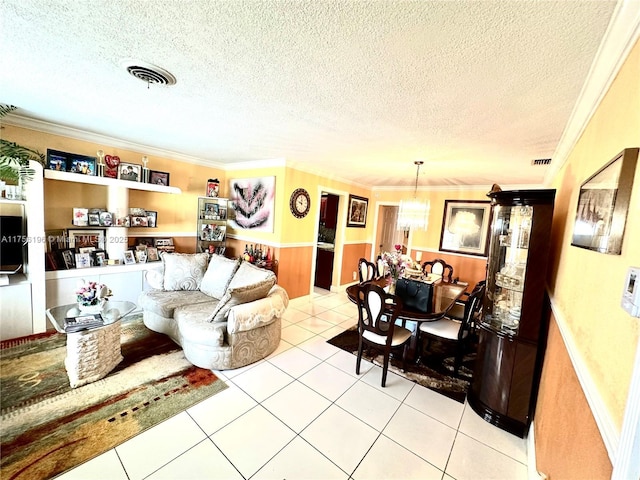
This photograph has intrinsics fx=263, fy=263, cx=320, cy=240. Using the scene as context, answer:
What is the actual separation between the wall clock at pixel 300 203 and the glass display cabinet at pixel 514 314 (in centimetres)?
285

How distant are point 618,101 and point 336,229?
4.58m

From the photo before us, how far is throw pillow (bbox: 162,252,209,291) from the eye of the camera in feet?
11.3

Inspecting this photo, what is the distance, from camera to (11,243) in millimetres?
2895

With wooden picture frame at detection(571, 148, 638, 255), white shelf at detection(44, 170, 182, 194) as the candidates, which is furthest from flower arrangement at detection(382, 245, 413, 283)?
white shelf at detection(44, 170, 182, 194)

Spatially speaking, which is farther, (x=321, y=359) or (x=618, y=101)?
(x=321, y=359)

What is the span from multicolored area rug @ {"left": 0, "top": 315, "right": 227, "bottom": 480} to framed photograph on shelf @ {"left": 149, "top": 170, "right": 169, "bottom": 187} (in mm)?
2337

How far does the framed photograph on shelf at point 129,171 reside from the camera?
3.65 m

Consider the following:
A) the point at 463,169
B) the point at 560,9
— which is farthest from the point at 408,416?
the point at 463,169

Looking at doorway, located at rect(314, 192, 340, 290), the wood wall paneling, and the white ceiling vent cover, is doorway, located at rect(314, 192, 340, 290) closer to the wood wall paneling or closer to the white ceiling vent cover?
the wood wall paneling

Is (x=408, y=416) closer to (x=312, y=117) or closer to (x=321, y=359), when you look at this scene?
(x=321, y=359)

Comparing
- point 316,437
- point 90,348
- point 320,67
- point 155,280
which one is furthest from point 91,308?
point 320,67

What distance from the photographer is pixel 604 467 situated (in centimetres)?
75

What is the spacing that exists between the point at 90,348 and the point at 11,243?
1.80m

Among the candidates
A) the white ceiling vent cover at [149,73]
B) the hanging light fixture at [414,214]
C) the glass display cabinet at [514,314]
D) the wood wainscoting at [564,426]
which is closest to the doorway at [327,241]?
the hanging light fixture at [414,214]
